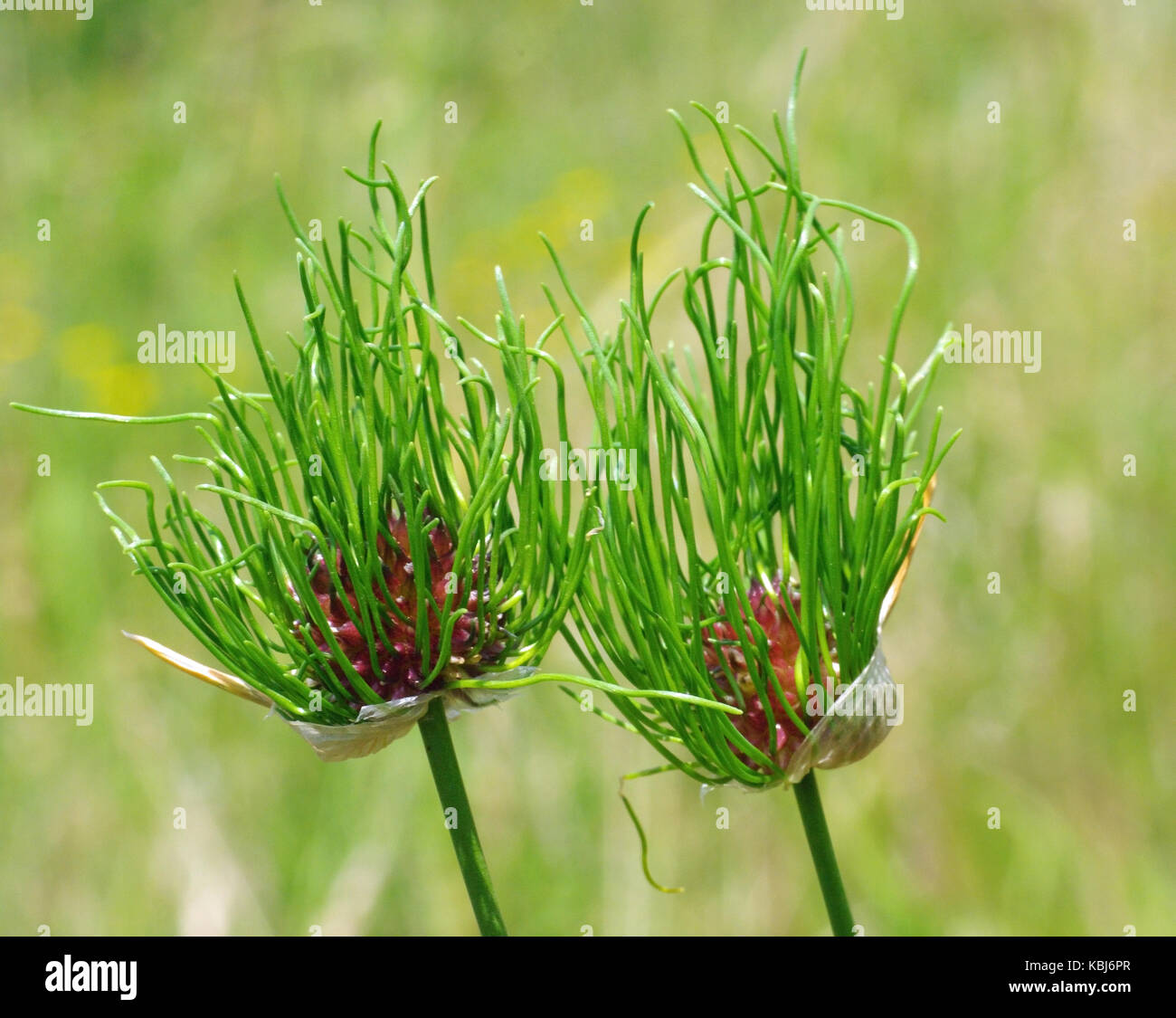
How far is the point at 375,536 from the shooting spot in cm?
74

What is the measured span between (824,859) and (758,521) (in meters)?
0.23

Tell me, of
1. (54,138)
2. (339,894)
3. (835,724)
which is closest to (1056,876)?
(339,894)

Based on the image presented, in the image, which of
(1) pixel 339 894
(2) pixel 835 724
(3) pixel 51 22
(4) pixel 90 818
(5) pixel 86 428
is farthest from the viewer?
(3) pixel 51 22

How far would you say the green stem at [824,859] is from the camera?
0.75 m

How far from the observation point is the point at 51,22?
4.85 metres

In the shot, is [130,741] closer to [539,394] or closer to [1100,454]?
[539,394]

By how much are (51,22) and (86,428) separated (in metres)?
2.11

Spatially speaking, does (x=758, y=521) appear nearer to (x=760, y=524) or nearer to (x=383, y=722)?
(x=760, y=524)

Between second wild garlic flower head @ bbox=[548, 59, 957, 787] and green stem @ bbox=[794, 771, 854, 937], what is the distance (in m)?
0.03

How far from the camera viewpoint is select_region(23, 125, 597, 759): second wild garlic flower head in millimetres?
729

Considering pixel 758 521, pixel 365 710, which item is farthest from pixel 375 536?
pixel 758 521

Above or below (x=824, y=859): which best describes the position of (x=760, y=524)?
above

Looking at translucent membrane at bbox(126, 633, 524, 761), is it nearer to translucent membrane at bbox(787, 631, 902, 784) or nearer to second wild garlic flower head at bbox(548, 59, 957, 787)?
second wild garlic flower head at bbox(548, 59, 957, 787)

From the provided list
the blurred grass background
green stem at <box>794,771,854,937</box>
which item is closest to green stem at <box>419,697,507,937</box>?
green stem at <box>794,771,854,937</box>
